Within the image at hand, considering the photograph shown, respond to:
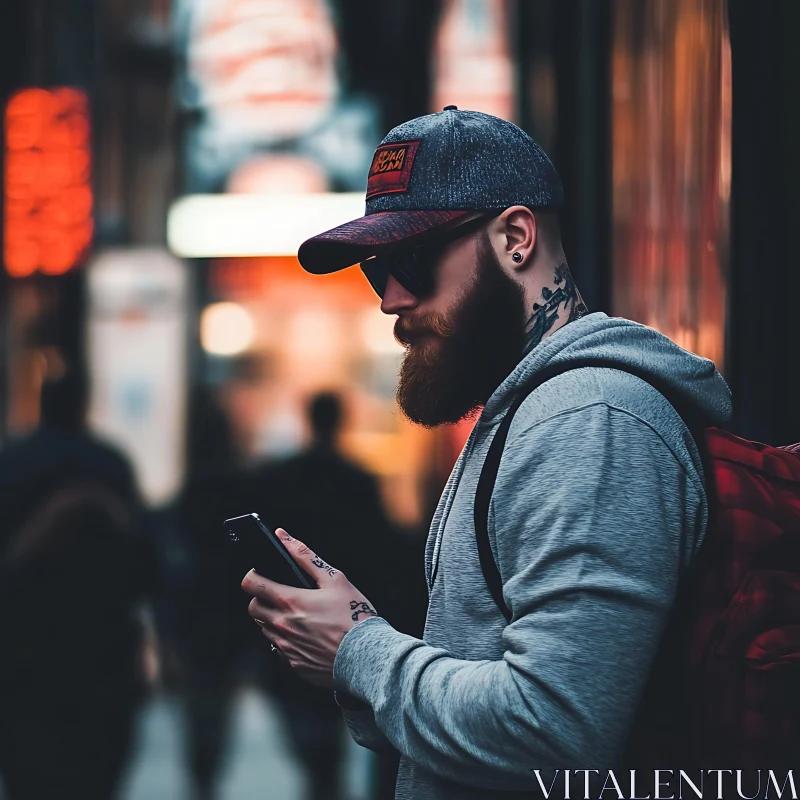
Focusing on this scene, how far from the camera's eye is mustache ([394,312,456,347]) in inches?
72.4

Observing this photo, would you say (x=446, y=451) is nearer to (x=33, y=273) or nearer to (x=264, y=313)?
(x=264, y=313)

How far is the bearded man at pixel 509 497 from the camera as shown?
1.49 m

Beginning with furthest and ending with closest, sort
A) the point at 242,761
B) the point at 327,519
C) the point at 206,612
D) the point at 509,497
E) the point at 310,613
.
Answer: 1. the point at 206,612
2. the point at 242,761
3. the point at 327,519
4. the point at 310,613
5. the point at 509,497

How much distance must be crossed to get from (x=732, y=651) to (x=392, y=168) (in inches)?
35.5

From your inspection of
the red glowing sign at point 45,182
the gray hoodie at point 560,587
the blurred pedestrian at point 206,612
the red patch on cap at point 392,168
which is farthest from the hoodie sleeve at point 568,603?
the red glowing sign at point 45,182

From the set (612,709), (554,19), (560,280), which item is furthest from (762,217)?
(554,19)

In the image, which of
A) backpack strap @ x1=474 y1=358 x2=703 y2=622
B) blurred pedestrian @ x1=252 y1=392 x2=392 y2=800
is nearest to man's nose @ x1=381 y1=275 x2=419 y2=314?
backpack strap @ x1=474 y1=358 x2=703 y2=622

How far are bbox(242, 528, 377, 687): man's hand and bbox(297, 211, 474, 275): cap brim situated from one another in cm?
47

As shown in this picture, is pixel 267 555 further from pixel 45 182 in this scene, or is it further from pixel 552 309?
pixel 45 182

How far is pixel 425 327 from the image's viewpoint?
1854 mm

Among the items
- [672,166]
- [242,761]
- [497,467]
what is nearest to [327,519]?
[242,761]

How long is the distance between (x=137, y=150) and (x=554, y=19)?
3.60m

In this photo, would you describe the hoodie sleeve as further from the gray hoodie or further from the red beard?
the red beard

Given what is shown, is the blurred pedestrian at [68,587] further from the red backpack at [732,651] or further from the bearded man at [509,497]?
the red backpack at [732,651]
